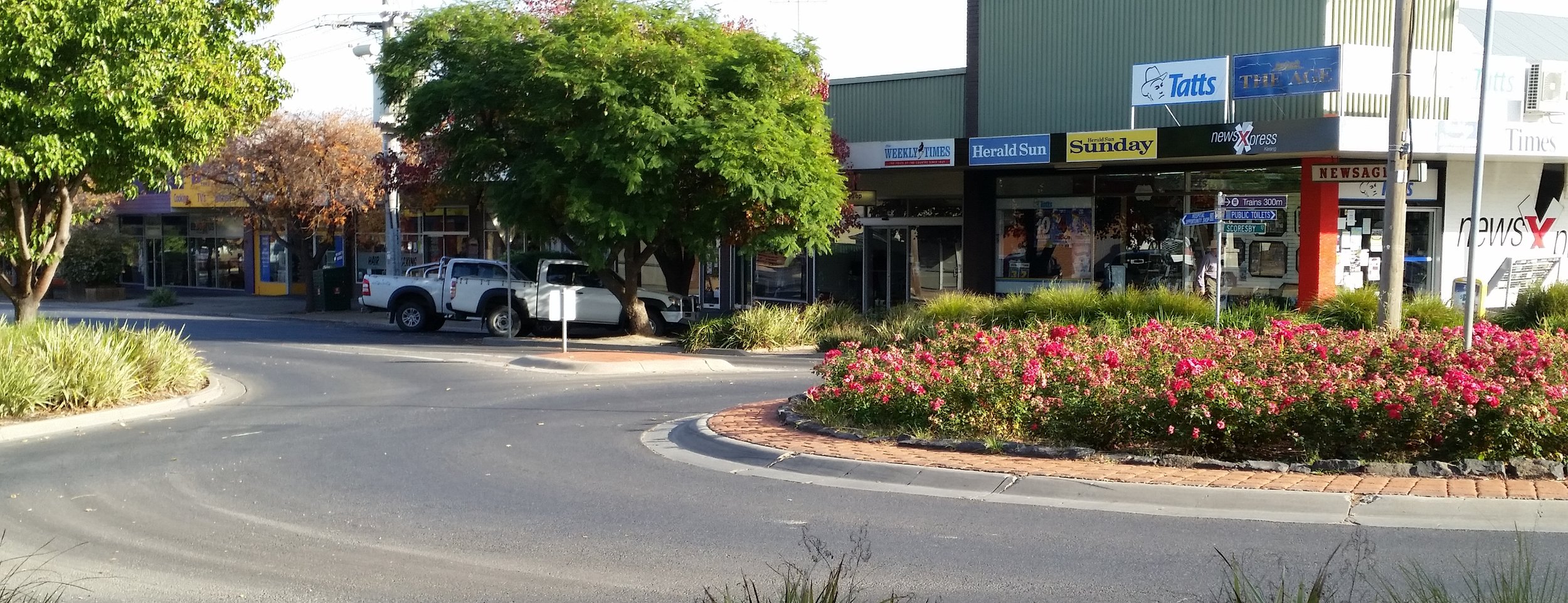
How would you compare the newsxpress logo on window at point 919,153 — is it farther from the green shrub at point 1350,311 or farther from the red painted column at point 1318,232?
the green shrub at point 1350,311

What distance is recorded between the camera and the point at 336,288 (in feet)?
112

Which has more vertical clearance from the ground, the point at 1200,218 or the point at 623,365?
the point at 1200,218

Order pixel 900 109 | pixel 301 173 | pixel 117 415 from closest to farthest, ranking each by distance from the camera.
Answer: pixel 117 415, pixel 900 109, pixel 301 173

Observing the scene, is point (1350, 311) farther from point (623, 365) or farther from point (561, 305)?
point (561, 305)

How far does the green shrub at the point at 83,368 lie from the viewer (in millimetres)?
13609

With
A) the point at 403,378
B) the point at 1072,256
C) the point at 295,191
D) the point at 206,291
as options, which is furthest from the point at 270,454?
the point at 206,291

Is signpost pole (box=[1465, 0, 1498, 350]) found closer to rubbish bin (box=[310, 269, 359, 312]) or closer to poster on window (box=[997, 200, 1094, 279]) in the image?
poster on window (box=[997, 200, 1094, 279])

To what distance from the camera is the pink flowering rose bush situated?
30.4ft

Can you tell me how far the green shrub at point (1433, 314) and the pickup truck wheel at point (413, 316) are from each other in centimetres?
1857

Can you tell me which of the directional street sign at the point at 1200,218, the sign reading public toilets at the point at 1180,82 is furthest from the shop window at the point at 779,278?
the directional street sign at the point at 1200,218

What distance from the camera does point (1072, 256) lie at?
26859 mm

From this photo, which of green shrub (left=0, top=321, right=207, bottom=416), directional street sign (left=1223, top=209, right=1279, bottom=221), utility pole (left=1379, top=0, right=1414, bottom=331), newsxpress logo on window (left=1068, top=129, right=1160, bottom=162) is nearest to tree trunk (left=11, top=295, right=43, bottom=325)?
green shrub (left=0, top=321, right=207, bottom=416)

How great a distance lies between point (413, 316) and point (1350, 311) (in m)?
18.2

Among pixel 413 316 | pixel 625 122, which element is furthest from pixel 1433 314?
pixel 413 316
